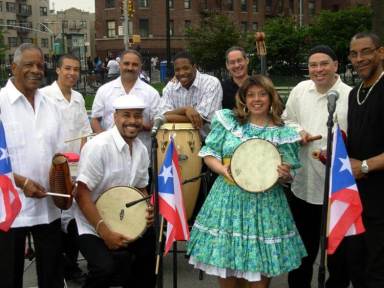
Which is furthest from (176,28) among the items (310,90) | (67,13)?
(67,13)

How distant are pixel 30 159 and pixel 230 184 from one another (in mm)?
1401

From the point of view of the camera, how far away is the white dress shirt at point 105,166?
4.08 metres

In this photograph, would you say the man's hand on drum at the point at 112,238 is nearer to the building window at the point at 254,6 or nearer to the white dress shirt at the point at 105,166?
the white dress shirt at the point at 105,166

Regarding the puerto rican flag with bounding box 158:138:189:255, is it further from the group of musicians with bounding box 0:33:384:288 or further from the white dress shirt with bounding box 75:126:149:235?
the white dress shirt with bounding box 75:126:149:235

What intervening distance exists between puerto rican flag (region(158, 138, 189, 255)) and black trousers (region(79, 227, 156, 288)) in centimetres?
45

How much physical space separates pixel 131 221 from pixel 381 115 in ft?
6.17

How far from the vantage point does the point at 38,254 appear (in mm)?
4133

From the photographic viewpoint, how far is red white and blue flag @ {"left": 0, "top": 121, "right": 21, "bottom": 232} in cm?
375

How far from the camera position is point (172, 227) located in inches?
153

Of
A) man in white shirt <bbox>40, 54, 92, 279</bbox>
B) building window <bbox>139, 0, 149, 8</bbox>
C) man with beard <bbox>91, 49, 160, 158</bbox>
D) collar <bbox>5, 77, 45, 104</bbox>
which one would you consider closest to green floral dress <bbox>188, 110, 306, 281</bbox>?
collar <bbox>5, 77, 45, 104</bbox>

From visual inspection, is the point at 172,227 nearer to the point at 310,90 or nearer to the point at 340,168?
the point at 340,168

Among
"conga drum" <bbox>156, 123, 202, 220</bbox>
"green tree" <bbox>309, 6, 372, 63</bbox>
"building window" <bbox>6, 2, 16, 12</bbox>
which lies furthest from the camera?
"building window" <bbox>6, 2, 16, 12</bbox>

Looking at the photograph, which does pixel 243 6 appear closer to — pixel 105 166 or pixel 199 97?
pixel 199 97

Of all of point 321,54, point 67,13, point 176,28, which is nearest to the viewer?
point 321,54
